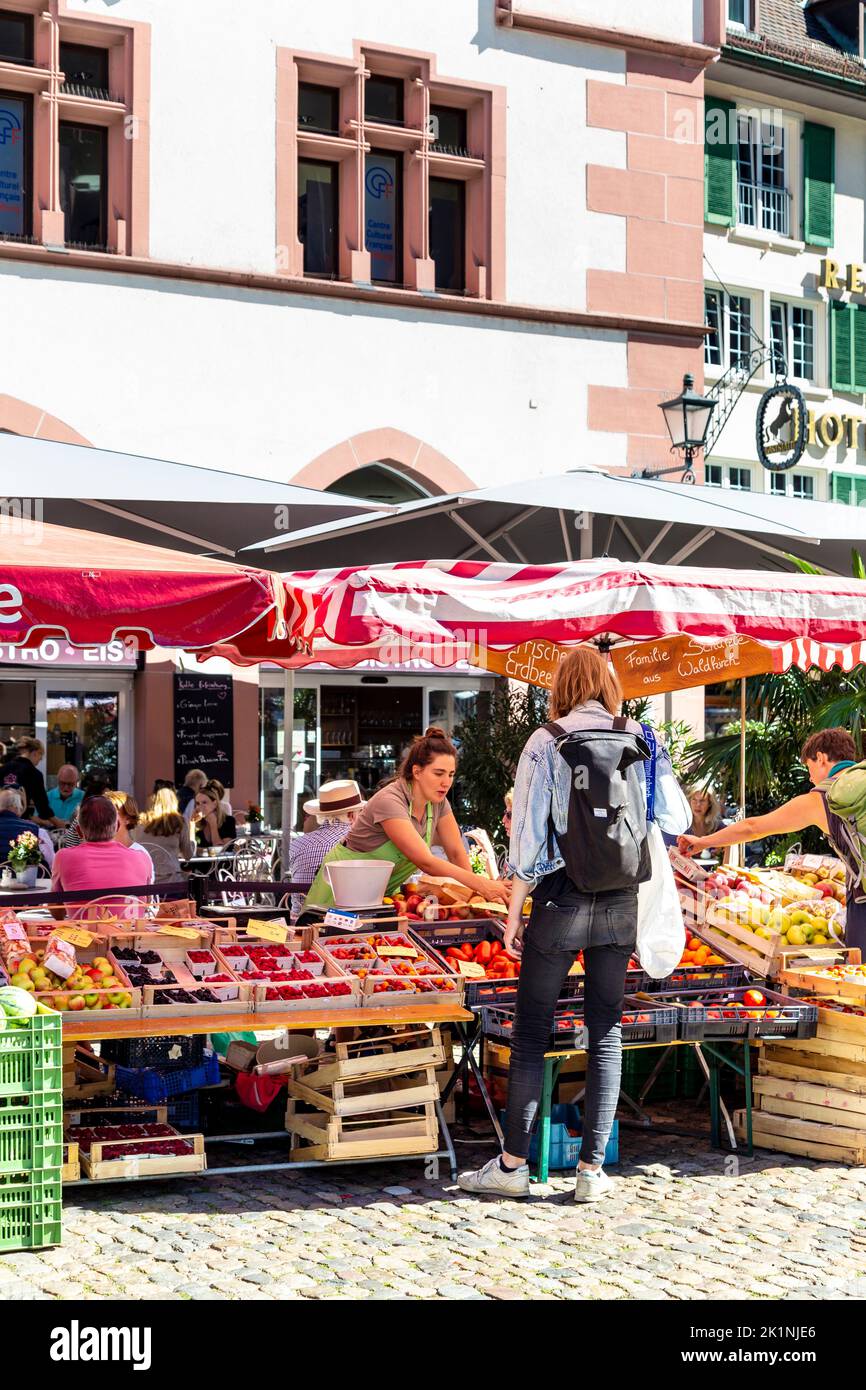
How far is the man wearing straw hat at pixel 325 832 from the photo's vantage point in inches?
396

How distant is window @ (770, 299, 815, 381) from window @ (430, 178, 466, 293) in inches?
380

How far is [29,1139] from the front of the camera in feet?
18.9

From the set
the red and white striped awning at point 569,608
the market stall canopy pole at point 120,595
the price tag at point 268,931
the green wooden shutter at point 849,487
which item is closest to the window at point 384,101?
the red and white striped awning at point 569,608

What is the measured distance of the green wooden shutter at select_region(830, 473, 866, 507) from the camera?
27.7 meters

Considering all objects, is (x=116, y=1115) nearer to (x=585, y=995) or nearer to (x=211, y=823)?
(x=585, y=995)

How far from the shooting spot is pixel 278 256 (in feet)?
57.2

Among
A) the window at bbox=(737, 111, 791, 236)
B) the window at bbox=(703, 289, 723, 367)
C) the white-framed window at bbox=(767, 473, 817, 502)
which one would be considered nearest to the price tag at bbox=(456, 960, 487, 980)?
the window at bbox=(703, 289, 723, 367)

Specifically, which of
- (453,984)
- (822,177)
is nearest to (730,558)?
(453,984)

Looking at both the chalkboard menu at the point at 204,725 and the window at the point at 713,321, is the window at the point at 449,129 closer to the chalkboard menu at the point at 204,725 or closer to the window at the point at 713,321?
the chalkboard menu at the point at 204,725

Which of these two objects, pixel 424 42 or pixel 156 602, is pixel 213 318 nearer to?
pixel 424 42

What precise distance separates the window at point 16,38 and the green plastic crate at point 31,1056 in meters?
13.4

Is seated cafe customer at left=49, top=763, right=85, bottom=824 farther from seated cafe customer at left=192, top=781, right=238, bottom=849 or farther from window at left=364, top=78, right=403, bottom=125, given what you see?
window at left=364, top=78, right=403, bottom=125

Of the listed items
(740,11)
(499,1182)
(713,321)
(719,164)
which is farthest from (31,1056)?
(740,11)

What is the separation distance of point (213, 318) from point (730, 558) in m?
7.39
